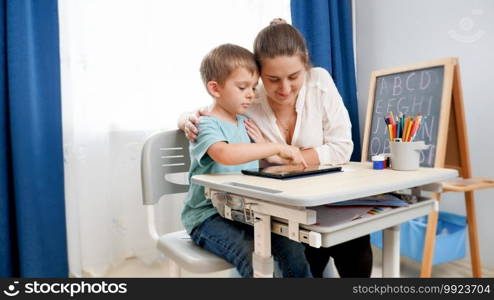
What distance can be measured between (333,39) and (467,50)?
0.77m

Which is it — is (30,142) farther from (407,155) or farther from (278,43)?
(407,155)

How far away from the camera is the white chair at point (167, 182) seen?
1.05 metres

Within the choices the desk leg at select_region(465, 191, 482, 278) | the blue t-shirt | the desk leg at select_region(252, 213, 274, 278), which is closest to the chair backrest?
the blue t-shirt

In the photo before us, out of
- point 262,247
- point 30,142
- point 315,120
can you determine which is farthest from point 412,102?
point 30,142

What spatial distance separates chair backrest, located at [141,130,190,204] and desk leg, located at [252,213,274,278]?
53 cm

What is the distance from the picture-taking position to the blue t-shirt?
98cm

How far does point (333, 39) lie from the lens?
2.35 meters

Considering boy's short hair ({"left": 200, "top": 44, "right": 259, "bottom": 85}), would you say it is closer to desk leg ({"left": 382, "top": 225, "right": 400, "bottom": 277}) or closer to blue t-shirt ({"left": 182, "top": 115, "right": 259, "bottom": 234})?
blue t-shirt ({"left": 182, "top": 115, "right": 259, "bottom": 234})

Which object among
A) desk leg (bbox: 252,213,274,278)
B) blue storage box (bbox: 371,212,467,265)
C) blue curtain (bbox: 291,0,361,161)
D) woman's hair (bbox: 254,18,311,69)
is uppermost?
blue curtain (bbox: 291,0,361,161)

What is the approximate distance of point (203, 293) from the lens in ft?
2.82

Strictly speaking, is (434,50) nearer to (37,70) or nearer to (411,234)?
(411,234)

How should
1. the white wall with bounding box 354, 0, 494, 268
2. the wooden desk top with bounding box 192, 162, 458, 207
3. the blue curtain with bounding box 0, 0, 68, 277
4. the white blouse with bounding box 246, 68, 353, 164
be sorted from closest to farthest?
the wooden desk top with bounding box 192, 162, 458, 207 < the white blouse with bounding box 246, 68, 353, 164 < the blue curtain with bounding box 0, 0, 68, 277 < the white wall with bounding box 354, 0, 494, 268

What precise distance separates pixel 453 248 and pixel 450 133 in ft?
1.84

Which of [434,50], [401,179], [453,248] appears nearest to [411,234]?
[453,248]
